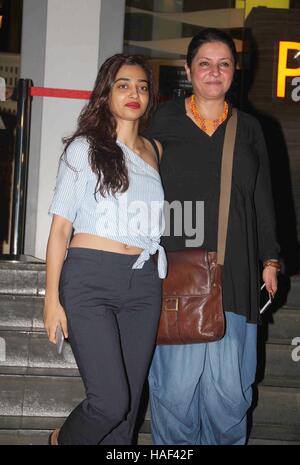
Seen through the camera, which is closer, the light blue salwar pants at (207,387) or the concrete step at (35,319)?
the light blue salwar pants at (207,387)

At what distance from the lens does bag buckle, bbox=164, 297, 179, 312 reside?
3053 mm

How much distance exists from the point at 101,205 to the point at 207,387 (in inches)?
37.0

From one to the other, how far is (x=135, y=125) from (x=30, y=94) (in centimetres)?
268

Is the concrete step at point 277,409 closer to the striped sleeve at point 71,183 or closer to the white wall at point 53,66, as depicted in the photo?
the striped sleeve at point 71,183

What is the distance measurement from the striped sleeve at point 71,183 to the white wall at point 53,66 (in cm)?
314

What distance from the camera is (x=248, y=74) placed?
720 cm

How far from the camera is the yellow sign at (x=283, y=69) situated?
22.3 ft

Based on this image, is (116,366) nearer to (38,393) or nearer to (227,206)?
(227,206)

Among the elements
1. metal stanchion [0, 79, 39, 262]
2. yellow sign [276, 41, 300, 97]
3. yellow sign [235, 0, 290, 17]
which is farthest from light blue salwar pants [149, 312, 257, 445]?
yellow sign [235, 0, 290, 17]

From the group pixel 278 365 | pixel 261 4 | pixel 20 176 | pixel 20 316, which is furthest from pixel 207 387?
pixel 261 4

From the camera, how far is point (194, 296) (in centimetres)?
307

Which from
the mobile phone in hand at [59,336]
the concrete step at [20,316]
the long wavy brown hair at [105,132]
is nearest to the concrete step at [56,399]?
the concrete step at [20,316]

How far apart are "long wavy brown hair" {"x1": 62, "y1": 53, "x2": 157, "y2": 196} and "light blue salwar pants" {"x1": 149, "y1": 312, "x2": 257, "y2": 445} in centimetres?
79

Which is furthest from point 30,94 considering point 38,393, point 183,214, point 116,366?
point 116,366
